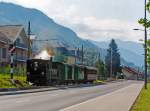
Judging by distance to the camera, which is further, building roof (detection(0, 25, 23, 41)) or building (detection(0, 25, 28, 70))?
building roof (detection(0, 25, 23, 41))

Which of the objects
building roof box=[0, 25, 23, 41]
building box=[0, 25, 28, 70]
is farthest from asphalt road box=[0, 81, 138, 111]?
building roof box=[0, 25, 23, 41]

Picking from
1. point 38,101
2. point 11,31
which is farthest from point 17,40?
point 38,101

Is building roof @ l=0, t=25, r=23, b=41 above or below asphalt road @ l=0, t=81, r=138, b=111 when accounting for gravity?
above

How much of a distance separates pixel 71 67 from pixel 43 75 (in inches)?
606

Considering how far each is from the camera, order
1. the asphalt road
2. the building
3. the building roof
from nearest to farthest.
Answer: the asphalt road → the building → the building roof

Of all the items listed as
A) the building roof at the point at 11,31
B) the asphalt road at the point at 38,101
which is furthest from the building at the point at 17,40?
the asphalt road at the point at 38,101

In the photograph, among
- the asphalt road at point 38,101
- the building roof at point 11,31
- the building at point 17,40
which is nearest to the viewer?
the asphalt road at point 38,101

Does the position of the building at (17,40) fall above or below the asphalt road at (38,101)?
above

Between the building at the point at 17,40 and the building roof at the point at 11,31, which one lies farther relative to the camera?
the building roof at the point at 11,31

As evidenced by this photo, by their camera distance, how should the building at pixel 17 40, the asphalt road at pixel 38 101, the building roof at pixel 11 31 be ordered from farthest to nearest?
the building roof at pixel 11 31
the building at pixel 17 40
the asphalt road at pixel 38 101

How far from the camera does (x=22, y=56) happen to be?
3890 inches

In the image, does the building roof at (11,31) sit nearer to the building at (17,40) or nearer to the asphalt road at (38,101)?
the building at (17,40)

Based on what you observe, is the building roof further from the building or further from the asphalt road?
the asphalt road

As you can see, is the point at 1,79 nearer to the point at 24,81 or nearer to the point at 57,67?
the point at 24,81
